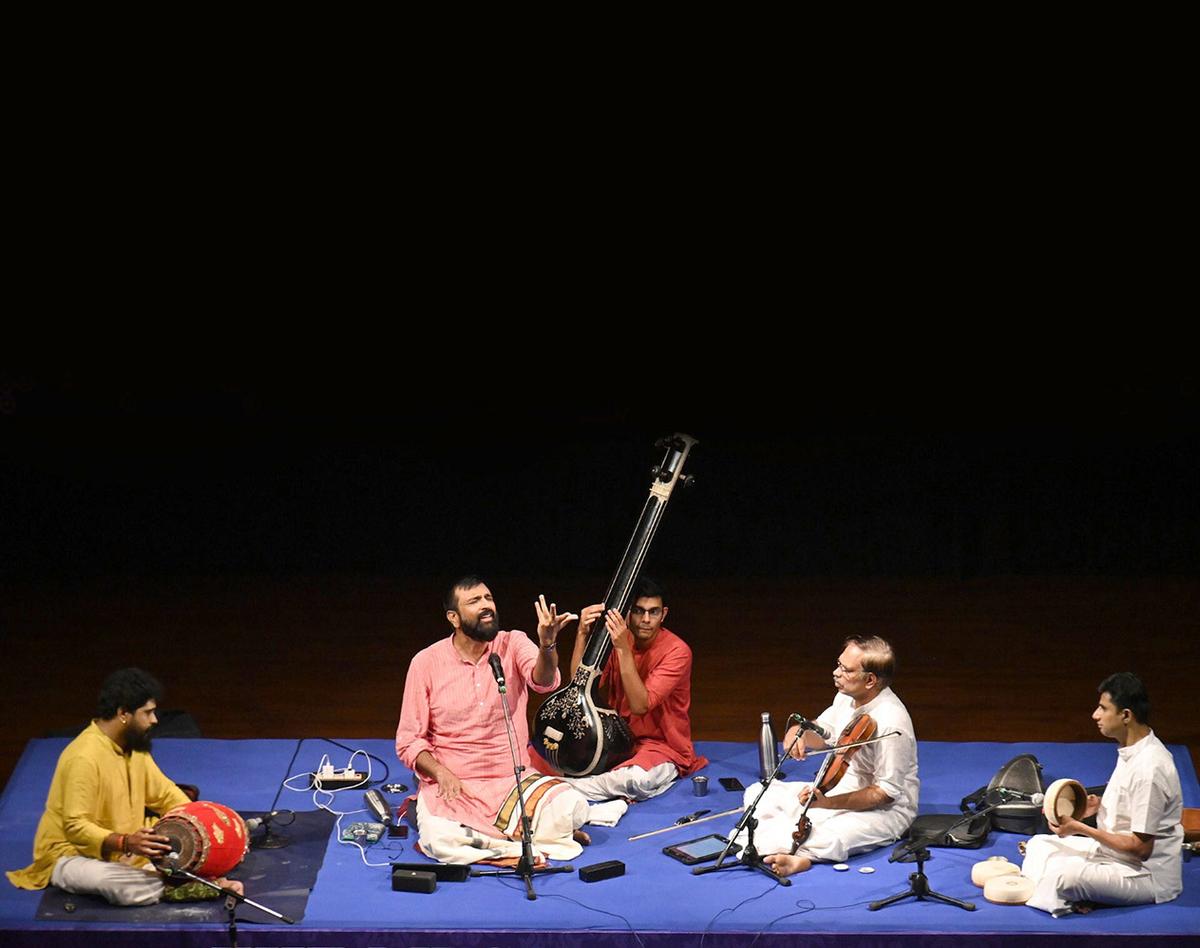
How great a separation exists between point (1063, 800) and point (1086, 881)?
1.03ft

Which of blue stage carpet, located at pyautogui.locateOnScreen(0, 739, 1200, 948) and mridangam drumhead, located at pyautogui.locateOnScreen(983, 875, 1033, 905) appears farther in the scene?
mridangam drumhead, located at pyautogui.locateOnScreen(983, 875, 1033, 905)

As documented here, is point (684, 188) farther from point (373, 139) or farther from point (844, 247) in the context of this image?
point (373, 139)

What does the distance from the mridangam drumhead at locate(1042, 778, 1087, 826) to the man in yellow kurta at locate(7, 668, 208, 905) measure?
3.39 metres

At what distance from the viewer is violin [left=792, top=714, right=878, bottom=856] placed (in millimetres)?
6164

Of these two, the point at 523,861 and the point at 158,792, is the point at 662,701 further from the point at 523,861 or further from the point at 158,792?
the point at 158,792

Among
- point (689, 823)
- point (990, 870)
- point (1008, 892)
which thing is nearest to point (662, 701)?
point (689, 823)

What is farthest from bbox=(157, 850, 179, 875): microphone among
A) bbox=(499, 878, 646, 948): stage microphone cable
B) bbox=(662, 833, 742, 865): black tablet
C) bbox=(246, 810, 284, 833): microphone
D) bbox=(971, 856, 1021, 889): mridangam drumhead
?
bbox=(971, 856, 1021, 889): mridangam drumhead

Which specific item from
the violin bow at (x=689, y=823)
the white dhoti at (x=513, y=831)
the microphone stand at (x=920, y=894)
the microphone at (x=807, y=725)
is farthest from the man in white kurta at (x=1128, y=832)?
the white dhoti at (x=513, y=831)

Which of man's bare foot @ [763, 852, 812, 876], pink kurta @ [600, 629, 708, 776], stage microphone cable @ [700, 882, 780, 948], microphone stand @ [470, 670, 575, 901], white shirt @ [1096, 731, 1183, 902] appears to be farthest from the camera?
pink kurta @ [600, 629, 708, 776]

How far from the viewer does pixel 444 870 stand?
601 cm

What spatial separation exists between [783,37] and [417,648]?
5566 millimetres

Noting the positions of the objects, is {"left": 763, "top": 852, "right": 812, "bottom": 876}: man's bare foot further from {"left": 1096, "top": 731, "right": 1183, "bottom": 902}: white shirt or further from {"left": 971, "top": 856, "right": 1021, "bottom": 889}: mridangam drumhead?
{"left": 1096, "top": 731, "right": 1183, "bottom": 902}: white shirt

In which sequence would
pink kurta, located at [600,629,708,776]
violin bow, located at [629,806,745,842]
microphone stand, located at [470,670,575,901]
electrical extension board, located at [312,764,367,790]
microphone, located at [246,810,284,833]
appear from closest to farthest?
microphone stand, located at [470,670,575,901], microphone, located at [246,810,284,833], violin bow, located at [629,806,745,842], electrical extension board, located at [312,764,367,790], pink kurta, located at [600,629,708,776]

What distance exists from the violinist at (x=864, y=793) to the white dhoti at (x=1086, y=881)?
0.67 meters
